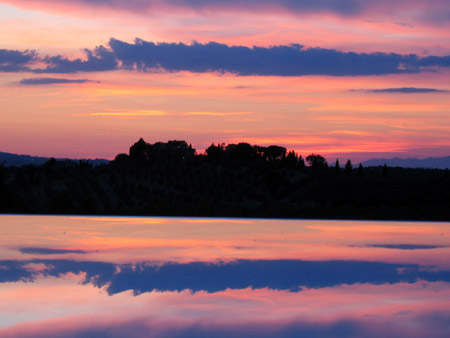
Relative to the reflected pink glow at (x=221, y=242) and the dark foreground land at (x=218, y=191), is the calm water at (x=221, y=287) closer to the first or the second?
the reflected pink glow at (x=221, y=242)

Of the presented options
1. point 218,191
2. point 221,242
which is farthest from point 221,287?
point 218,191

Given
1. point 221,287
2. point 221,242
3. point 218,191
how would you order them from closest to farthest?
point 221,287
point 221,242
point 218,191

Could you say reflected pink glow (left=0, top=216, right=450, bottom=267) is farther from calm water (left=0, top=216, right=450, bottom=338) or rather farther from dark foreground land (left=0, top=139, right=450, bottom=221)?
dark foreground land (left=0, top=139, right=450, bottom=221)

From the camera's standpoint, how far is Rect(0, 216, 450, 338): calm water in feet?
19.5

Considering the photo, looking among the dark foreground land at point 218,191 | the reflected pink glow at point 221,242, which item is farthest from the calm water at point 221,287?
the dark foreground land at point 218,191

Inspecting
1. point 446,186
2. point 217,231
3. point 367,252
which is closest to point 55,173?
point 446,186

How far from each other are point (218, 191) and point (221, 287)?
34471 millimetres

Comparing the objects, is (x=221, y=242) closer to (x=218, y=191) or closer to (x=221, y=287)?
(x=221, y=287)

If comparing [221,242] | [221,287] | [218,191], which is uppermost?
[221,287]

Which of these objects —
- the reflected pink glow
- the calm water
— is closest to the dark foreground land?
the reflected pink glow

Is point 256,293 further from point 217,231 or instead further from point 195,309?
point 217,231

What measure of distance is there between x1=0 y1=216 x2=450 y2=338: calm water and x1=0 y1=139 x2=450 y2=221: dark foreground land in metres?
12.9

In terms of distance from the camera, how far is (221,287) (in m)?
7.94

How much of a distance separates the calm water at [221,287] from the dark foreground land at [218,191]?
12.9 meters
